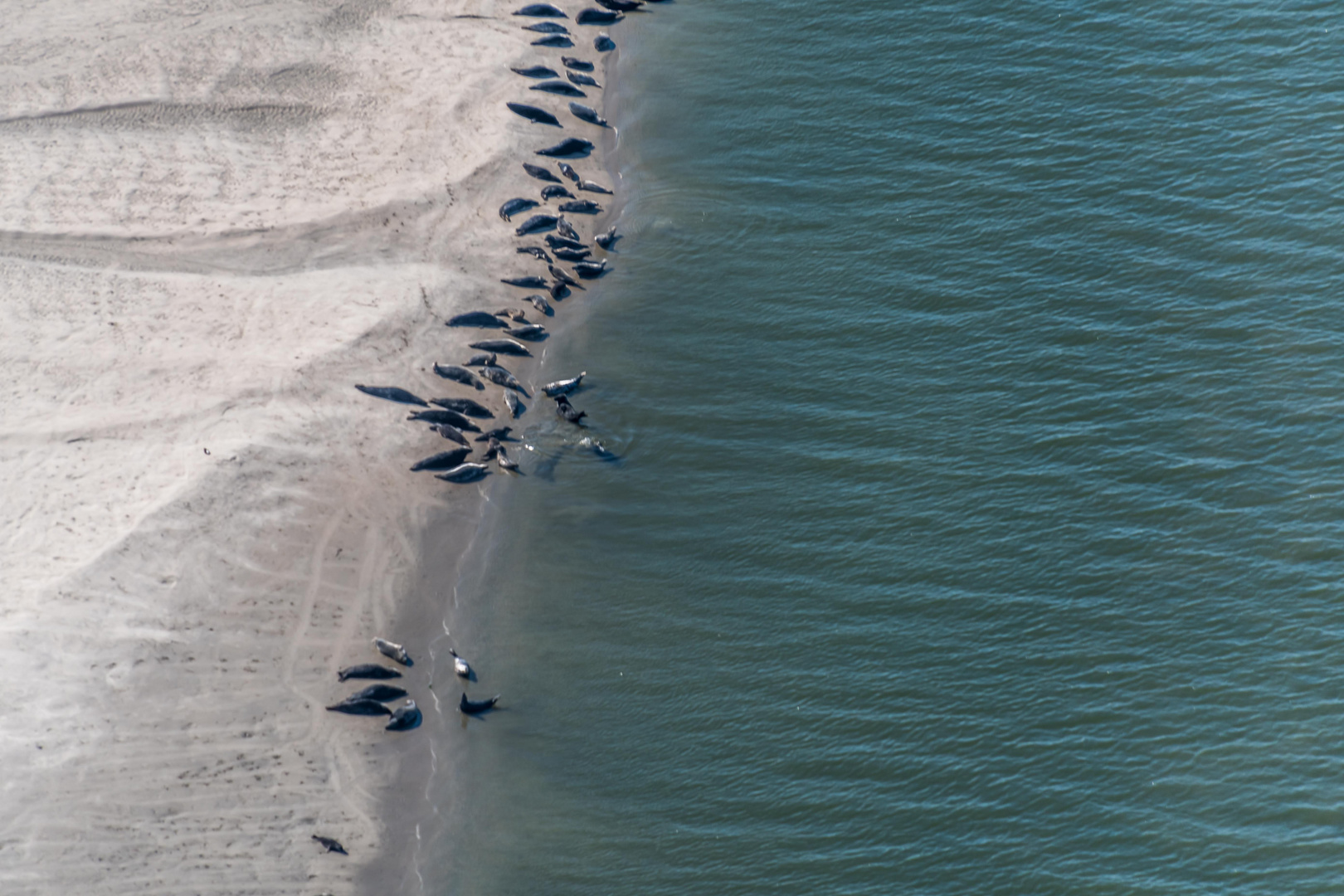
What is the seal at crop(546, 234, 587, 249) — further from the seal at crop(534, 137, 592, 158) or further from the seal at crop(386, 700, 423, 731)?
the seal at crop(386, 700, 423, 731)

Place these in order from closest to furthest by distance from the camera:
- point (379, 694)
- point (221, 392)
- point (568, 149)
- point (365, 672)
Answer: point (379, 694), point (365, 672), point (221, 392), point (568, 149)

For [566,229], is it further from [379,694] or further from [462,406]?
[379,694]

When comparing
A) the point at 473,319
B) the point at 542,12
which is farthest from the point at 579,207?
the point at 542,12

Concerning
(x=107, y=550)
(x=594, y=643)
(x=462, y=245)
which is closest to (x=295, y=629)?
(x=107, y=550)

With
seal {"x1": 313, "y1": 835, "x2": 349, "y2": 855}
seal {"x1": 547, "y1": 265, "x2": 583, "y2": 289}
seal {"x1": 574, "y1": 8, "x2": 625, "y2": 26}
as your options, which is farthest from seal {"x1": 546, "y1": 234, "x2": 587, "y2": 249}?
seal {"x1": 313, "y1": 835, "x2": 349, "y2": 855}

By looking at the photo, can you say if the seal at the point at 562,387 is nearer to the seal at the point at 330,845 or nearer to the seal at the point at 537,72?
the seal at the point at 330,845

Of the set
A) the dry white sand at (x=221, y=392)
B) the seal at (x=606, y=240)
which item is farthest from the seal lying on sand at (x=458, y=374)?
the seal at (x=606, y=240)
